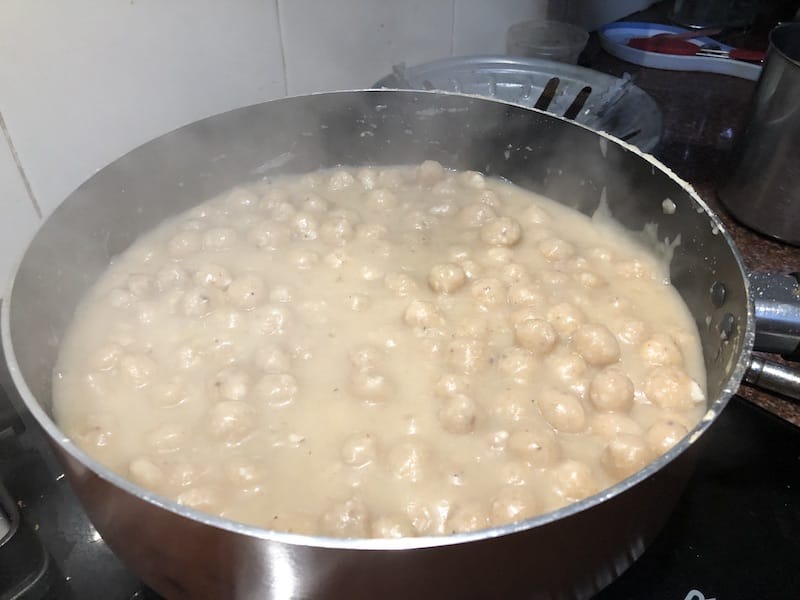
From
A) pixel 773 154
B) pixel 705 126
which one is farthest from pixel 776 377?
pixel 705 126

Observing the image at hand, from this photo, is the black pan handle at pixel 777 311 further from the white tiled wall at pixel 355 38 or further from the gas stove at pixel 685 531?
the white tiled wall at pixel 355 38

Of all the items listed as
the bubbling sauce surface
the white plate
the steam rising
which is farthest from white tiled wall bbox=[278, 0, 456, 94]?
the white plate

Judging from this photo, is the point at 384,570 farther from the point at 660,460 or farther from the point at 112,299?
the point at 112,299

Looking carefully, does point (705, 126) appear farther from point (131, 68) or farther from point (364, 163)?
point (131, 68)

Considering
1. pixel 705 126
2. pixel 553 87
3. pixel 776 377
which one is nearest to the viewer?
pixel 776 377

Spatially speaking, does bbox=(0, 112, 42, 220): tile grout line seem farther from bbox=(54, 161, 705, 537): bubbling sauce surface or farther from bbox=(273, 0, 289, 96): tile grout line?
bbox=(273, 0, 289, 96): tile grout line

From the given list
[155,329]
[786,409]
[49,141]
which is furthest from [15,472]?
[786,409]

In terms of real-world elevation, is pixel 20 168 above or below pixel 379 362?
above

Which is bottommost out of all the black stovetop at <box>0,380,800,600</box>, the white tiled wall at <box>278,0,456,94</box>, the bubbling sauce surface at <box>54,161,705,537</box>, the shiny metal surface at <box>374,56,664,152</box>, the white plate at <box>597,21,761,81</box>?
the black stovetop at <box>0,380,800,600</box>
